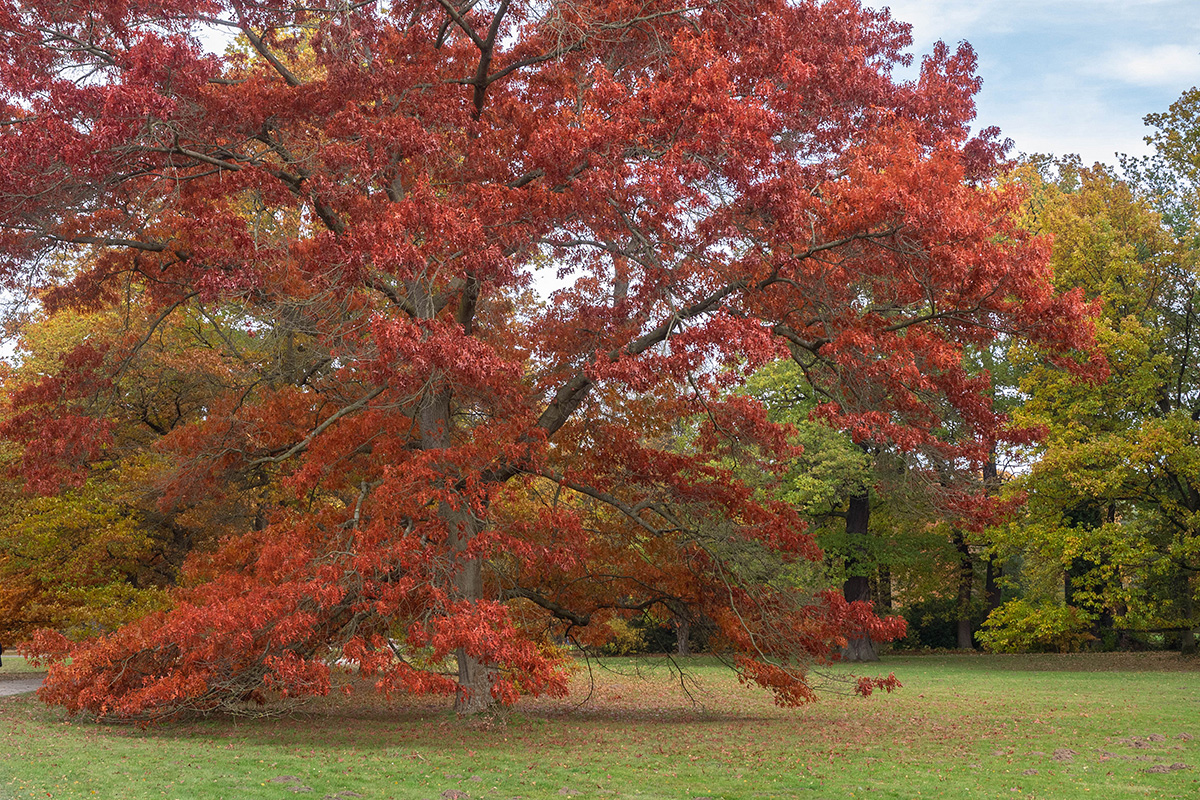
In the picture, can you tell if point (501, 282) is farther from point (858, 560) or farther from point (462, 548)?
point (858, 560)

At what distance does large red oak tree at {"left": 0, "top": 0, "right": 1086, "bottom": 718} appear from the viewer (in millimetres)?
10797

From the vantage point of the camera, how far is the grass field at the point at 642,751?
28.7 feet

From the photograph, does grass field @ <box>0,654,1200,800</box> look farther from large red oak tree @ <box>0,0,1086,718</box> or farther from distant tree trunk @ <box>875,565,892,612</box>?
distant tree trunk @ <box>875,565,892,612</box>

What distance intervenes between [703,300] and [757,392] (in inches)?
690

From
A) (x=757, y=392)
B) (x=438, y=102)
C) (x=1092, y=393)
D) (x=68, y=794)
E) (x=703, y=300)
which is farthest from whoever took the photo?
(x=757, y=392)

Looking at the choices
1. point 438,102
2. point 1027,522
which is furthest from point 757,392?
point 438,102

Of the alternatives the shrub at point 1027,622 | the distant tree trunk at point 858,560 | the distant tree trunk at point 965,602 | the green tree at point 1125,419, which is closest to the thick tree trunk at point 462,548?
the green tree at point 1125,419

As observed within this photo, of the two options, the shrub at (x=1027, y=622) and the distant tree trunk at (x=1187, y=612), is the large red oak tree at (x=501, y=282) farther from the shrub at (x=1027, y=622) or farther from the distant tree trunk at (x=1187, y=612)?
the distant tree trunk at (x=1187, y=612)

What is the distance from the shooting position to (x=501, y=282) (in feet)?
39.5

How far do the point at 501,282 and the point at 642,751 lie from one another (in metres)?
5.93

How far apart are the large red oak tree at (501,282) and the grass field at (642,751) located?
855 millimetres

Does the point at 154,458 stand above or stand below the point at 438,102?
below

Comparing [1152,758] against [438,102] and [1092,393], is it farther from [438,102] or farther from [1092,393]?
[1092,393]

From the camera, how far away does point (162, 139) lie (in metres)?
11.7
